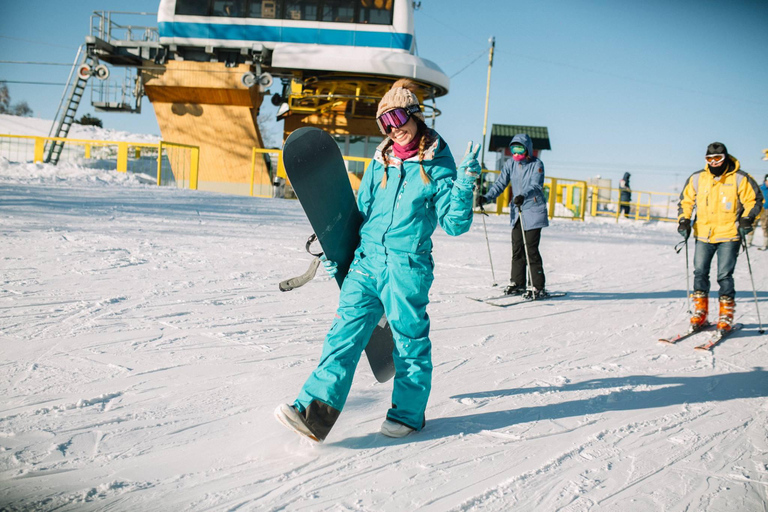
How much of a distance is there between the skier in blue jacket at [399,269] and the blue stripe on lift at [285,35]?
16674mm

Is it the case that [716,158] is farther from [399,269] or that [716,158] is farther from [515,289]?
[399,269]

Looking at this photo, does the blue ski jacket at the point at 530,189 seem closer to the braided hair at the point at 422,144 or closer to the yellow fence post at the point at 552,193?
the braided hair at the point at 422,144

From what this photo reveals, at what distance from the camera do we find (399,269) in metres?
2.51

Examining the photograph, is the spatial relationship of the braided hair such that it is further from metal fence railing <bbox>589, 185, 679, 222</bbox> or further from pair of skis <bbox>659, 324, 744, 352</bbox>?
metal fence railing <bbox>589, 185, 679, 222</bbox>

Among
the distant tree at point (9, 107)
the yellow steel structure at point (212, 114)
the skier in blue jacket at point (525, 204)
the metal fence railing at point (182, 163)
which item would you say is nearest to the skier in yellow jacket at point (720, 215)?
the skier in blue jacket at point (525, 204)

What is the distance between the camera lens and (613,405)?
128 inches

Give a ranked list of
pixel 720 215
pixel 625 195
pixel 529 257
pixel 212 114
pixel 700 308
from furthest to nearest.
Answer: pixel 625 195
pixel 212 114
pixel 529 257
pixel 700 308
pixel 720 215

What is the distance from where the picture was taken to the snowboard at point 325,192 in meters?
2.62

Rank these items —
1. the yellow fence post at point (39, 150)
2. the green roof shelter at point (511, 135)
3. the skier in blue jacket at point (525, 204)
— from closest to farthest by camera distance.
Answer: the skier in blue jacket at point (525, 204) < the yellow fence post at point (39, 150) < the green roof shelter at point (511, 135)

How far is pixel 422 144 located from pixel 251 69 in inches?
720

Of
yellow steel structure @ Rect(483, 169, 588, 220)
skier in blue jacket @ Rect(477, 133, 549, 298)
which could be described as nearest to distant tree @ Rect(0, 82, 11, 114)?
yellow steel structure @ Rect(483, 169, 588, 220)

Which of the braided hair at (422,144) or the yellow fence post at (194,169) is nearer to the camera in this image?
the braided hair at (422,144)

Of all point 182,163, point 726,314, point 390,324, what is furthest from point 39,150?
point 726,314

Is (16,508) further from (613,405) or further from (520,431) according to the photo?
(613,405)
